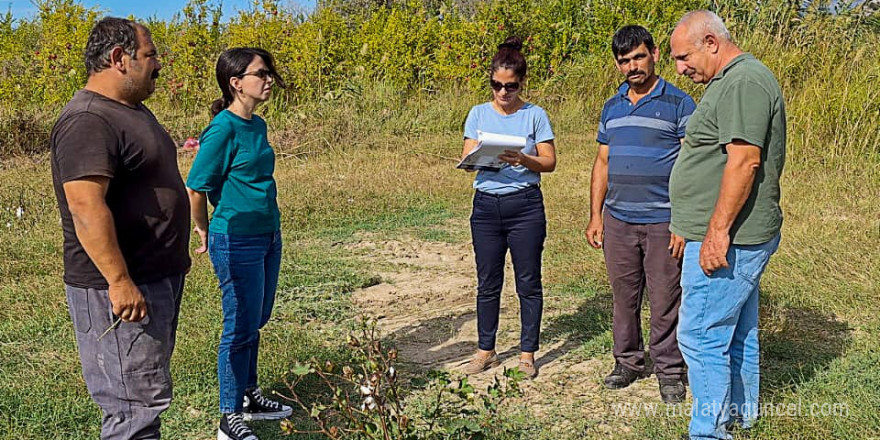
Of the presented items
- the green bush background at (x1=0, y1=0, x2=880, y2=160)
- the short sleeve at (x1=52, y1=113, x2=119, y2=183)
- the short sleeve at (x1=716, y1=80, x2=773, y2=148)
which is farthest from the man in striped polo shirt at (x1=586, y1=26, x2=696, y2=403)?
the green bush background at (x1=0, y1=0, x2=880, y2=160)

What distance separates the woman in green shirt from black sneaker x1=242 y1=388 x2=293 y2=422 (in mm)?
236

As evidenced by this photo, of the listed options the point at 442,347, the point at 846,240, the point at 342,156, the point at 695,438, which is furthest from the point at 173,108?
the point at 695,438

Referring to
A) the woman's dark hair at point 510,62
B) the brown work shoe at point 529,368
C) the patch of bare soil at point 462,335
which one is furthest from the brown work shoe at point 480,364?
the woman's dark hair at point 510,62

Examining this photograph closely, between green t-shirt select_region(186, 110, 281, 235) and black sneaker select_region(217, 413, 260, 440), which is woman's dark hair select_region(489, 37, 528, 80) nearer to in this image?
green t-shirt select_region(186, 110, 281, 235)

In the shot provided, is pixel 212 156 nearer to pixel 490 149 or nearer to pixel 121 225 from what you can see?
pixel 121 225

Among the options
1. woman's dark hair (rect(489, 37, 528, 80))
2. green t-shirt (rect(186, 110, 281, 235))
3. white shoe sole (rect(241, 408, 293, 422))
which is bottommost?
white shoe sole (rect(241, 408, 293, 422))

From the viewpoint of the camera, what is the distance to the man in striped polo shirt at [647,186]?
13.0ft

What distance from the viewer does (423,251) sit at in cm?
704

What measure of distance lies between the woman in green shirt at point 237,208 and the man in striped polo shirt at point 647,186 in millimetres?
1739

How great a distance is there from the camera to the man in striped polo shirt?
3.96m

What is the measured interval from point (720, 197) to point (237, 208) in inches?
80.2

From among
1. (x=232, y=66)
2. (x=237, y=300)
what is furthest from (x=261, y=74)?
(x=237, y=300)

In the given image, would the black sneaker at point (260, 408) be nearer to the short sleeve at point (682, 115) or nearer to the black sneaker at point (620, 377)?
the black sneaker at point (620, 377)

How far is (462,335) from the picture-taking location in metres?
5.22
